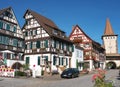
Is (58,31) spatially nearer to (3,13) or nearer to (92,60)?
(3,13)

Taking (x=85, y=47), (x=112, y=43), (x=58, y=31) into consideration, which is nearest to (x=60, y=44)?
(x=58, y=31)

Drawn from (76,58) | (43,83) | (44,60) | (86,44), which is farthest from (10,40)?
(86,44)

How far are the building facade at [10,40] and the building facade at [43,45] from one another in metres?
1.69

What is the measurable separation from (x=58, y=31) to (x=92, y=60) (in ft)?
66.5

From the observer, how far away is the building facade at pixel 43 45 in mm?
39344

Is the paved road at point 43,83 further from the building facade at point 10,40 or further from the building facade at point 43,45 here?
the building facade at point 43,45

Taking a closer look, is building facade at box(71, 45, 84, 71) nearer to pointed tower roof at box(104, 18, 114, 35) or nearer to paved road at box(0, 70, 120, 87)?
paved road at box(0, 70, 120, 87)

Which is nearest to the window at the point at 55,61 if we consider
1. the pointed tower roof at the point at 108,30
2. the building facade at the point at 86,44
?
the building facade at the point at 86,44

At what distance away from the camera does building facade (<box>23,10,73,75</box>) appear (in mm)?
39344

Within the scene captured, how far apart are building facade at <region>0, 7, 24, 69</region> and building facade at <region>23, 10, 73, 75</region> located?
1.69 m

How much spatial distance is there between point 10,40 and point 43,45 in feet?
19.1

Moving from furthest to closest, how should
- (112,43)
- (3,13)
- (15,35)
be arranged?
(112,43), (15,35), (3,13)

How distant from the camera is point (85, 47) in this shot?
A: 61.4m

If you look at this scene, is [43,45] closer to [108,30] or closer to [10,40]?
[10,40]
